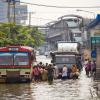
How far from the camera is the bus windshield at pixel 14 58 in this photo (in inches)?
1607

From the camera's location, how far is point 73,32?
126125 mm

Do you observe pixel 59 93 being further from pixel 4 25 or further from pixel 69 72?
pixel 4 25

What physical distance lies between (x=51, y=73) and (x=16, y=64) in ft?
8.92

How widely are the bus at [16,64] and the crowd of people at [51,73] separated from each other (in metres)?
1.38

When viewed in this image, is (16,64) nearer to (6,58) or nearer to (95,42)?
(6,58)

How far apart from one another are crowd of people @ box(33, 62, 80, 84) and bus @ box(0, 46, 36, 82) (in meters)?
1.38

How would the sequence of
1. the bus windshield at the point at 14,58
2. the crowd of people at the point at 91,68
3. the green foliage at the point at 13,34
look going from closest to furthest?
1. the bus windshield at the point at 14,58
2. the crowd of people at the point at 91,68
3. the green foliage at the point at 13,34

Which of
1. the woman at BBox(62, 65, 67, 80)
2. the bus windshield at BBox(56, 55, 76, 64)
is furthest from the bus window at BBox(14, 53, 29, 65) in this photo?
the bus windshield at BBox(56, 55, 76, 64)

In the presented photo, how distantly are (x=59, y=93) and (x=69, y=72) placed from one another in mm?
15455

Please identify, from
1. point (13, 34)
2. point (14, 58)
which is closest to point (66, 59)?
point (14, 58)

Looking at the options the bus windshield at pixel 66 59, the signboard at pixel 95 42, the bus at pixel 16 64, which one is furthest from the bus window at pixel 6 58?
the bus windshield at pixel 66 59

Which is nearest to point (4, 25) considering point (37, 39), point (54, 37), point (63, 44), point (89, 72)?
point (63, 44)

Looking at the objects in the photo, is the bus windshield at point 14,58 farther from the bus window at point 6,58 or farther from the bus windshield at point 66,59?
the bus windshield at point 66,59

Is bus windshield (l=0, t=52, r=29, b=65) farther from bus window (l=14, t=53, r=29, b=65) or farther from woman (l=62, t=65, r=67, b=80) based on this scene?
woman (l=62, t=65, r=67, b=80)
